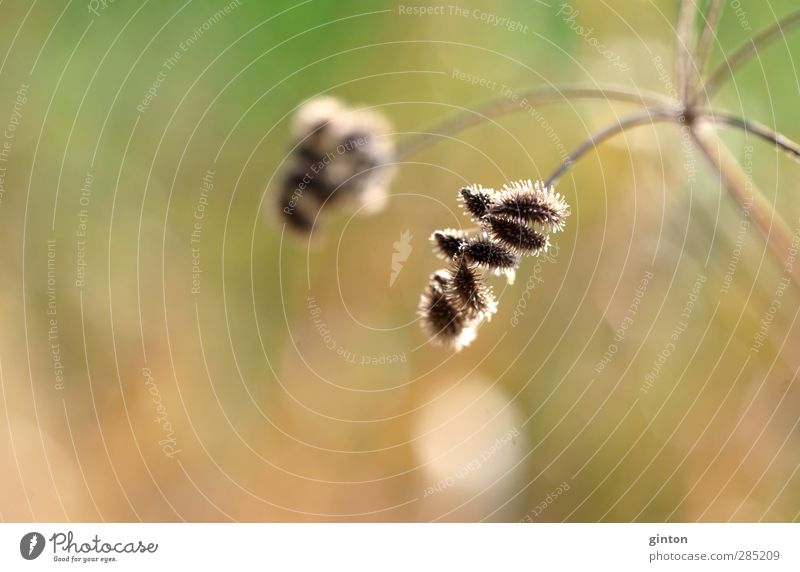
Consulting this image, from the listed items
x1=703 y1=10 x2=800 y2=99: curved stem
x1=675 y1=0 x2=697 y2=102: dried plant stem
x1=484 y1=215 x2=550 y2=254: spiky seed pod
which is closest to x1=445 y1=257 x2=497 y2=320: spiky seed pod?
x1=484 y1=215 x2=550 y2=254: spiky seed pod

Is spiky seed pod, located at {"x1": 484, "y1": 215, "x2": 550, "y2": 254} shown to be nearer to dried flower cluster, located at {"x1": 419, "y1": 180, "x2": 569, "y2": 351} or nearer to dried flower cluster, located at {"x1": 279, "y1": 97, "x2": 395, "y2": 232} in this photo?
dried flower cluster, located at {"x1": 419, "y1": 180, "x2": 569, "y2": 351}

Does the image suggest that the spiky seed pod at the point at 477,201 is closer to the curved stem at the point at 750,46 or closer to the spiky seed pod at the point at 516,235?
the spiky seed pod at the point at 516,235

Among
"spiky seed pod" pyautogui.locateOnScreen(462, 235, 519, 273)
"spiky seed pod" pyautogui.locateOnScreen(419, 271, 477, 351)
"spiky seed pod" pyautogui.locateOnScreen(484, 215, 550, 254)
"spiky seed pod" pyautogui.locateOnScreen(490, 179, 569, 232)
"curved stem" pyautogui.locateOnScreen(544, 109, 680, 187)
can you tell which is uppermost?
"curved stem" pyautogui.locateOnScreen(544, 109, 680, 187)

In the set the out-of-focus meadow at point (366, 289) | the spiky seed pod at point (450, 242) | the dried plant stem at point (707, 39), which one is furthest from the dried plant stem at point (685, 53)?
the spiky seed pod at point (450, 242)
